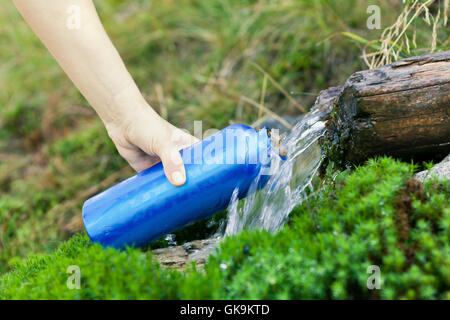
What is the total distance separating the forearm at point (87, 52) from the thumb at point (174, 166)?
475 mm

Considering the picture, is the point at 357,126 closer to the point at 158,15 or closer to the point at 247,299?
the point at 247,299

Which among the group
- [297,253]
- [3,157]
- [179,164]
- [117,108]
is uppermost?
[3,157]

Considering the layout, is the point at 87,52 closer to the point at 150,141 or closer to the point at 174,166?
the point at 150,141

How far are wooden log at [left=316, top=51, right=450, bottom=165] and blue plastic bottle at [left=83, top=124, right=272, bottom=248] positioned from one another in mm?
577

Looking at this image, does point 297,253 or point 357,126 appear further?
point 357,126

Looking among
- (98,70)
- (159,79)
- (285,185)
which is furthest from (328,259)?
(159,79)

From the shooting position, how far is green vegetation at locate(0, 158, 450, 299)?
1887 millimetres

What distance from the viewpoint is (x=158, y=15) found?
23.2 feet

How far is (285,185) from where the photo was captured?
2.87 m

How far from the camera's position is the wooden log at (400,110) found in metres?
2.61

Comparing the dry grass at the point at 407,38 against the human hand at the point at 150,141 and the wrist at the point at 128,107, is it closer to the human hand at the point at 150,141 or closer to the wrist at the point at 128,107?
the human hand at the point at 150,141

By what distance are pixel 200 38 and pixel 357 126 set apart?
15.4ft

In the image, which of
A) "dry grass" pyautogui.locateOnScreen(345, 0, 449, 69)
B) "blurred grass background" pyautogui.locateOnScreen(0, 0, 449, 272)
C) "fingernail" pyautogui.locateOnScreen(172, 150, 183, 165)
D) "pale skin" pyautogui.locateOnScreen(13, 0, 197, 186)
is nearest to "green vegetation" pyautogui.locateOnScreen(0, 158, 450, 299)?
"fingernail" pyautogui.locateOnScreen(172, 150, 183, 165)
